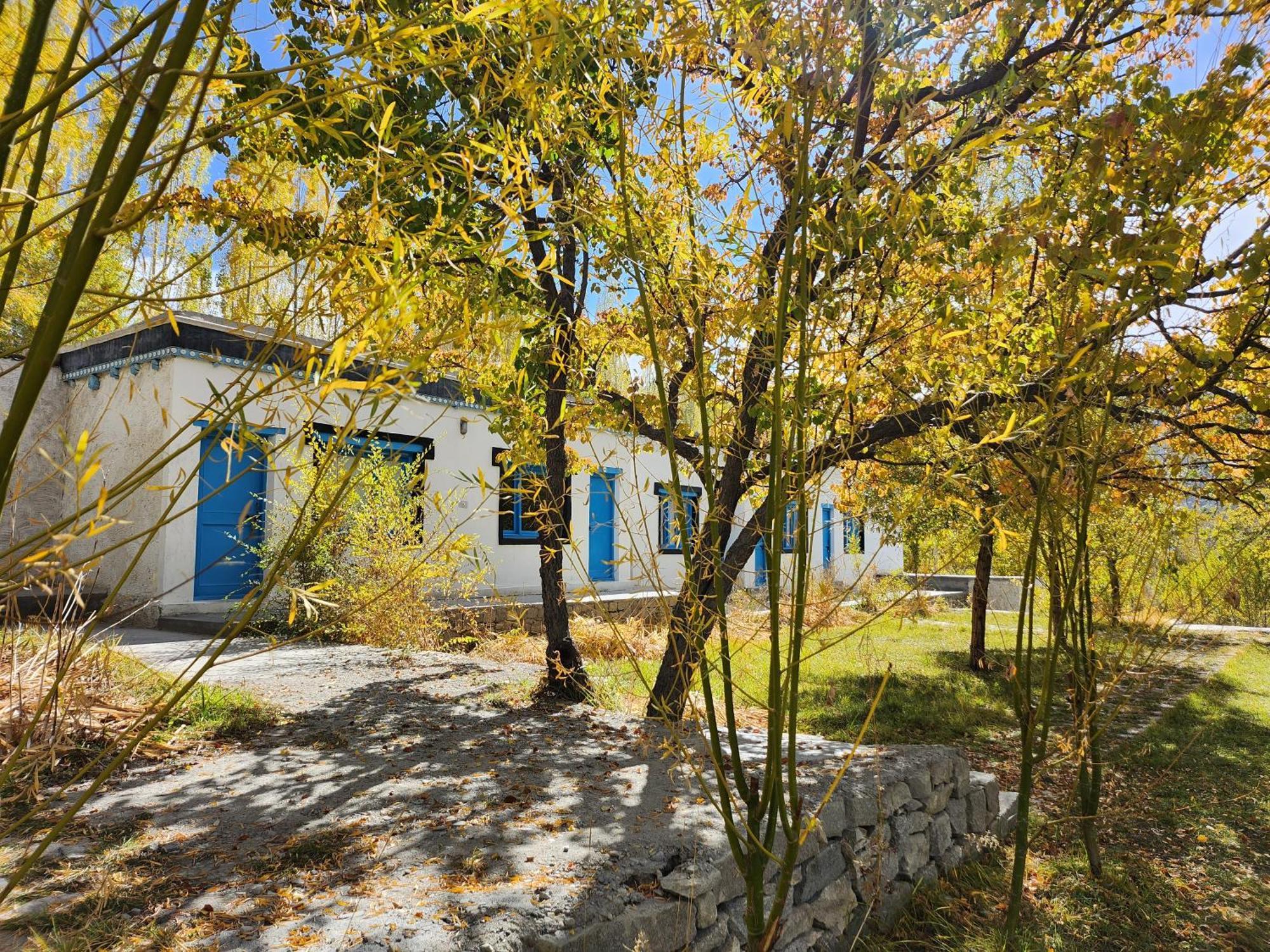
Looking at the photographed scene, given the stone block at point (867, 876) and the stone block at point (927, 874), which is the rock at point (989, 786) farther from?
the stone block at point (867, 876)

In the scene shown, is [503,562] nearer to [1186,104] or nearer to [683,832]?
[683,832]

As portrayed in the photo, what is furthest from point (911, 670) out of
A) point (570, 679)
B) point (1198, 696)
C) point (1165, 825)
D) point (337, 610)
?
point (337, 610)

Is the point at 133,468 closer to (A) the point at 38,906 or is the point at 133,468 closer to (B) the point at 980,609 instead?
(A) the point at 38,906

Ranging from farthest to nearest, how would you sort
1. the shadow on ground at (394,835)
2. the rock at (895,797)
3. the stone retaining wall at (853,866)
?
1. the rock at (895,797)
2. the stone retaining wall at (853,866)
3. the shadow on ground at (394,835)

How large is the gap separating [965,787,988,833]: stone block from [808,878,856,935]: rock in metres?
1.41

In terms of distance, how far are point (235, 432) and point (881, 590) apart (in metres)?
13.2

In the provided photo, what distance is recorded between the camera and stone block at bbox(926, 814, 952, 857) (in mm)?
4199

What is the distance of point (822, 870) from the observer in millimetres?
3365

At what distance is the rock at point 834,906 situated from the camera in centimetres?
327

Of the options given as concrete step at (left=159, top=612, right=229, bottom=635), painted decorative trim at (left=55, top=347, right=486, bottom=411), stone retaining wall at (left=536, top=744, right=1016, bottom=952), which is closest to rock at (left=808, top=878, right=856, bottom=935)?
stone retaining wall at (left=536, top=744, right=1016, bottom=952)

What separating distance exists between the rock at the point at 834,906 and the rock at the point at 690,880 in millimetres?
698

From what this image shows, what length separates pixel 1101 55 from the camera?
429 centimetres

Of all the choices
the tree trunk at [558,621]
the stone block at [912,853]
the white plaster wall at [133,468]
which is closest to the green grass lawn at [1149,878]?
the stone block at [912,853]

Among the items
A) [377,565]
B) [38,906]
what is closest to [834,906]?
[38,906]
